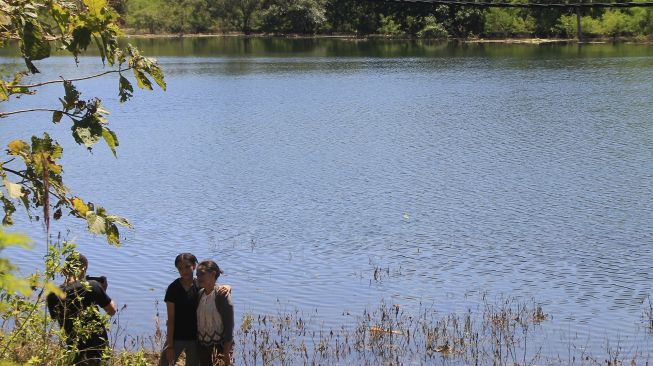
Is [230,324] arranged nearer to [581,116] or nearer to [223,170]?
[223,170]

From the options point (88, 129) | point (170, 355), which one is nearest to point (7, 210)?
point (88, 129)

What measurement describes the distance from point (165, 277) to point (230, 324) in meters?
8.00

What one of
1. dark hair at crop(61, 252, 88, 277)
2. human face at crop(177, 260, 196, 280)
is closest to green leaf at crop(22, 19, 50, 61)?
dark hair at crop(61, 252, 88, 277)

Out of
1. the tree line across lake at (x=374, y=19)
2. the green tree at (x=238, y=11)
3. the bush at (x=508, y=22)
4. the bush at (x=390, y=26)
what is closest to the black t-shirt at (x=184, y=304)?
the tree line across lake at (x=374, y=19)

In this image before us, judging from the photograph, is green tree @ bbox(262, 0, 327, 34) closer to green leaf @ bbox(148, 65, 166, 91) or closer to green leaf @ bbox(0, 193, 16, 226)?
green leaf @ bbox(148, 65, 166, 91)

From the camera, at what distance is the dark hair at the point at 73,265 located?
6652 mm

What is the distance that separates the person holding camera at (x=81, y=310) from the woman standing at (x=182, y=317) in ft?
1.49

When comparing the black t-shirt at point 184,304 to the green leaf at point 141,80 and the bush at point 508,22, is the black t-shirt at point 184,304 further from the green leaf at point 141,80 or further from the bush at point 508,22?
the bush at point 508,22

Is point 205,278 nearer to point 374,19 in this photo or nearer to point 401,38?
point 401,38

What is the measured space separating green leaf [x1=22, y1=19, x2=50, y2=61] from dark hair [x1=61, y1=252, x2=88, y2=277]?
1.34 meters

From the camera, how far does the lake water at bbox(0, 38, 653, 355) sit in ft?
47.5

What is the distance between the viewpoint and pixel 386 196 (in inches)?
845

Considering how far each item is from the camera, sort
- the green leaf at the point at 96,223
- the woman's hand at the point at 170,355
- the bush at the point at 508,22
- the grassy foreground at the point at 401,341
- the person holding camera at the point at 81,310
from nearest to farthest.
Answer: the green leaf at the point at 96,223 < the person holding camera at the point at 81,310 < the woman's hand at the point at 170,355 < the grassy foreground at the point at 401,341 < the bush at the point at 508,22

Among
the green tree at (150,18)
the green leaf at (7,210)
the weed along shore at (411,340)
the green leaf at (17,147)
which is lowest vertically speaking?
the weed along shore at (411,340)
